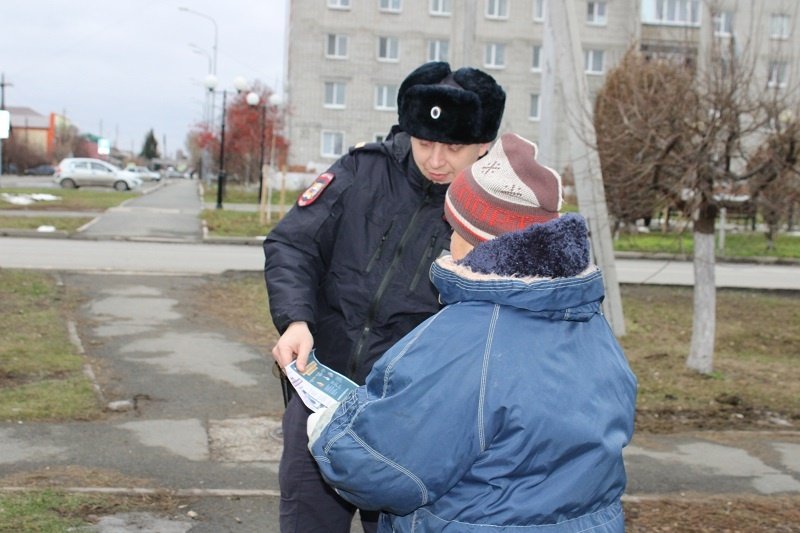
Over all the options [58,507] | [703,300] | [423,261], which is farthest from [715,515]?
[703,300]

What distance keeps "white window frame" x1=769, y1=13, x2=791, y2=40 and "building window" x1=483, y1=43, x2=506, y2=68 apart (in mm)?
45331

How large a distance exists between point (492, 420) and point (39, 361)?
7360mm

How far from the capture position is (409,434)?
80.5 inches

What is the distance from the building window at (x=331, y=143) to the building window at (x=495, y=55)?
29.5ft

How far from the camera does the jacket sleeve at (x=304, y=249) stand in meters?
3.23

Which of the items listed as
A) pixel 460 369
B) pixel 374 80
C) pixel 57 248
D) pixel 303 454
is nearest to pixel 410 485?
pixel 460 369

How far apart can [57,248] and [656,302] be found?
426 inches

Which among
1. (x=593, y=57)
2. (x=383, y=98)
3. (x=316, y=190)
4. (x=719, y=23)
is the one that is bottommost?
(x=316, y=190)

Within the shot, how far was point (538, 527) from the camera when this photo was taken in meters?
2.10

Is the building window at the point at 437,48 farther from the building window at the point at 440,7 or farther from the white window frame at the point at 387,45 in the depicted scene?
the white window frame at the point at 387,45

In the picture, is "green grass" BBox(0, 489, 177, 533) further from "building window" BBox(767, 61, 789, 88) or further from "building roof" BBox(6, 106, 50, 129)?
"building roof" BBox(6, 106, 50, 129)

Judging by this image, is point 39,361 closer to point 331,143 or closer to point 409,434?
point 409,434

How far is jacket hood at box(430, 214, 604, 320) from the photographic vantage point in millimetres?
2115

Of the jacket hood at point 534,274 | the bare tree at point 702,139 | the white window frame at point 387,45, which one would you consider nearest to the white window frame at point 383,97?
the white window frame at point 387,45
